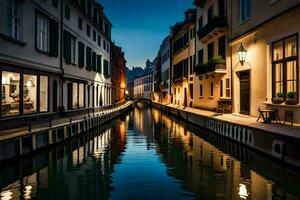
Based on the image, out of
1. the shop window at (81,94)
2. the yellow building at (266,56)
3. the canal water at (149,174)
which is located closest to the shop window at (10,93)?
the canal water at (149,174)

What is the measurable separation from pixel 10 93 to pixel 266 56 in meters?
13.4

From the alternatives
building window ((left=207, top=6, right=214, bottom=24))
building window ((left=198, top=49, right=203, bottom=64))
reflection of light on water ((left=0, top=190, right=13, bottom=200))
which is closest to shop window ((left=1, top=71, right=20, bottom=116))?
reflection of light on water ((left=0, top=190, right=13, bottom=200))

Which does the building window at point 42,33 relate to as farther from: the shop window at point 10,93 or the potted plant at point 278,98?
the potted plant at point 278,98

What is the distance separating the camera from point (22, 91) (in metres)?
16.6

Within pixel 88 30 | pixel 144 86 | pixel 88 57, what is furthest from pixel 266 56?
pixel 144 86

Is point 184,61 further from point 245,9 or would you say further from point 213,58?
point 245,9

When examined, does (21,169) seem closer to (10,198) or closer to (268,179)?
(10,198)

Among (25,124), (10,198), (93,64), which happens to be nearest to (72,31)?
(93,64)

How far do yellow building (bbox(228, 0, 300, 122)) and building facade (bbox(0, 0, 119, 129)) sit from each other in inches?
474

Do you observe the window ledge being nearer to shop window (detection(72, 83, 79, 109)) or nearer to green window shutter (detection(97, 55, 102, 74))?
shop window (detection(72, 83, 79, 109))

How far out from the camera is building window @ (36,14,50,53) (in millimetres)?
18656

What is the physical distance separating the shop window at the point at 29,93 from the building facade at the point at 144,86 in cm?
9079

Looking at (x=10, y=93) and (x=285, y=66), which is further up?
(x=285, y=66)

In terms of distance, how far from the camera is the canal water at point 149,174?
8242mm
